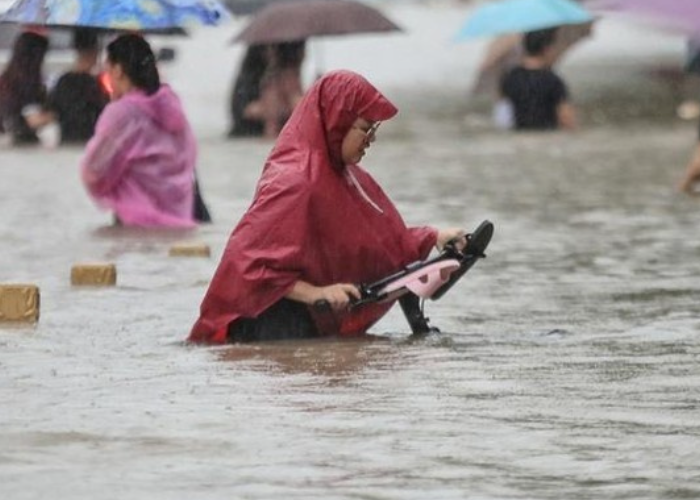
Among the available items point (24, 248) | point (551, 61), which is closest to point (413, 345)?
point (24, 248)

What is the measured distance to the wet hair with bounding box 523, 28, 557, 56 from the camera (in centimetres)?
2690

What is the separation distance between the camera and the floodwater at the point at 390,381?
7.77 meters

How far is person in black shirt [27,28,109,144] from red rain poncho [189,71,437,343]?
10.6 metres

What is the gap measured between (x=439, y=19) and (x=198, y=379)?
48230mm

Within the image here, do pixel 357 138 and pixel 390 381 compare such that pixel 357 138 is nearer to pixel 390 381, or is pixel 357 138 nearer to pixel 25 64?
pixel 390 381

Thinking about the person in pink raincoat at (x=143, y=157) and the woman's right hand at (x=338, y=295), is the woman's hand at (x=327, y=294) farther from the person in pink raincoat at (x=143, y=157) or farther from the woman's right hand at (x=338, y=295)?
the person in pink raincoat at (x=143, y=157)

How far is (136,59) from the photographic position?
50.4ft

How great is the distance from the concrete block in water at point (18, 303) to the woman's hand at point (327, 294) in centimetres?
157

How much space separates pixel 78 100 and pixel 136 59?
29.6 ft

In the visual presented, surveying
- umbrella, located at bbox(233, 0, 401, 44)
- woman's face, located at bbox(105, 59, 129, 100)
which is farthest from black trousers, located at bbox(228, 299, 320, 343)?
umbrella, located at bbox(233, 0, 401, 44)

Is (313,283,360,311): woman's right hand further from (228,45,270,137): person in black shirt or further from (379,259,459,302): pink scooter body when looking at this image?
(228,45,270,137): person in black shirt

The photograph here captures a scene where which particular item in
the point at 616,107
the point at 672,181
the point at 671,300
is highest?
the point at 671,300

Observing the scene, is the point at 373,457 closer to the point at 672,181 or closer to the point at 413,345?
the point at 413,345

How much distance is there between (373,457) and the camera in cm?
807
